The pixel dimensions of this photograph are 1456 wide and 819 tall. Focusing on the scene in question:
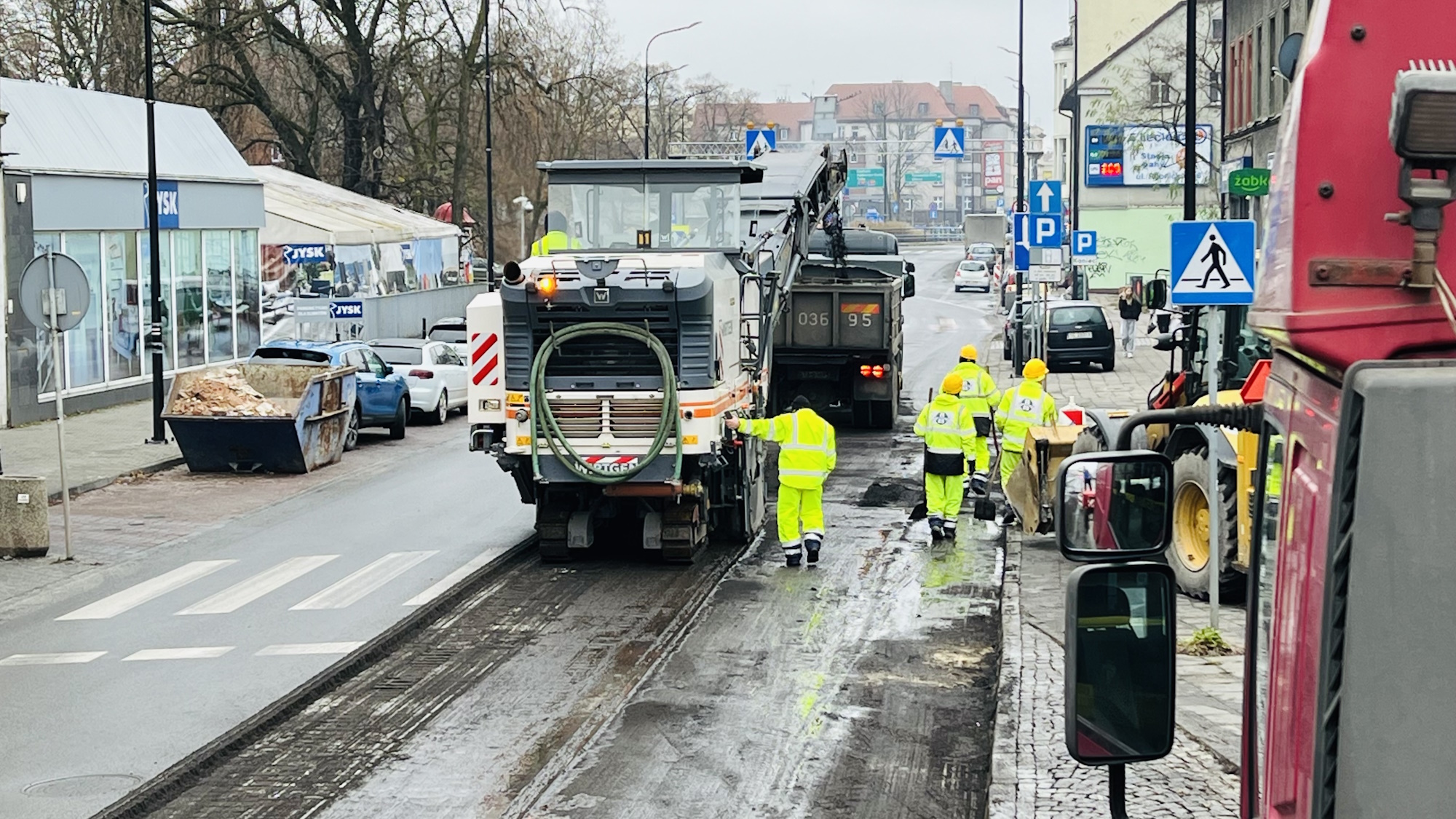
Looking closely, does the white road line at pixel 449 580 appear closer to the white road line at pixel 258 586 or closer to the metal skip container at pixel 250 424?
the white road line at pixel 258 586

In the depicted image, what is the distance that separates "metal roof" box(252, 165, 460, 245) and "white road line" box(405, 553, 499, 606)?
954 inches

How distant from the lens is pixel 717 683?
1112cm

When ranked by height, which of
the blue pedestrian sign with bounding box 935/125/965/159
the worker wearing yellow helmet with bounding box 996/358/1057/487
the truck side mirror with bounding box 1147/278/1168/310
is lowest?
the worker wearing yellow helmet with bounding box 996/358/1057/487

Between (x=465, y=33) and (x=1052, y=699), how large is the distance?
40.2 metres

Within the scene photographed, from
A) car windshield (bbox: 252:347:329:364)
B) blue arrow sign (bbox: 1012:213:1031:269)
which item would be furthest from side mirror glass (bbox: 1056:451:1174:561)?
blue arrow sign (bbox: 1012:213:1031:269)

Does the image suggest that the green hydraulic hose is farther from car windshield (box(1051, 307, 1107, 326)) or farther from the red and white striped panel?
car windshield (box(1051, 307, 1107, 326))

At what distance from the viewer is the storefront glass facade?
93.2ft

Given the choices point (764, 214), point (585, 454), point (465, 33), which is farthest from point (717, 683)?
point (465, 33)

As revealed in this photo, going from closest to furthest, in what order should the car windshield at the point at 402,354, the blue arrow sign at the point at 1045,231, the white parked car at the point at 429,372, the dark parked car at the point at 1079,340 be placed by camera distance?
the white parked car at the point at 429,372 → the car windshield at the point at 402,354 → the blue arrow sign at the point at 1045,231 → the dark parked car at the point at 1079,340

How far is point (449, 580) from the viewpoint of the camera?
14469mm

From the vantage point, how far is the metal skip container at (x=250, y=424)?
21391 millimetres

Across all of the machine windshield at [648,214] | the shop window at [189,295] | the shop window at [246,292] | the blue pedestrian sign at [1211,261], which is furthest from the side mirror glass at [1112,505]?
the shop window at [246,292]

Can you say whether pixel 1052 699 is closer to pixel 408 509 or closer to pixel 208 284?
pixel 408 509

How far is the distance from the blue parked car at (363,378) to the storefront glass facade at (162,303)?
15.6 ft
